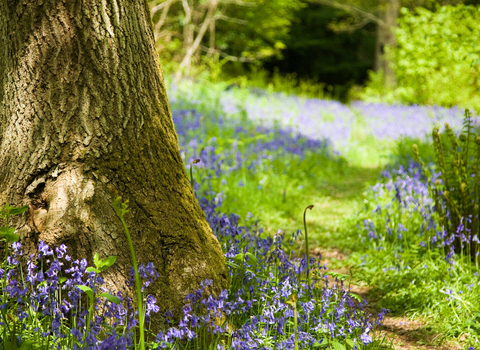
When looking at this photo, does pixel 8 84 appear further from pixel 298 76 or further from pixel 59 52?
pixel 298 76

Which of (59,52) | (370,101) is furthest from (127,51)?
(370,101)

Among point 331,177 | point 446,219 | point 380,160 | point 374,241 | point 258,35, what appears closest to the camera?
point 446,219

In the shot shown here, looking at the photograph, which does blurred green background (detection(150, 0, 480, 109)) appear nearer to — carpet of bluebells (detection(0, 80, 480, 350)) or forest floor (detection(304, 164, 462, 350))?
carpet of bluebells (detection(0, 80, 480, 350))

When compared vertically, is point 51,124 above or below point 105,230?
above

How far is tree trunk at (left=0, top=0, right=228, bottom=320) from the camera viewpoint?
2.04 metres

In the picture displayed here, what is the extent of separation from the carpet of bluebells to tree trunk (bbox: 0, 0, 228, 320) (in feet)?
0.39

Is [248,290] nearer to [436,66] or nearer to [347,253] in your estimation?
[347,253]

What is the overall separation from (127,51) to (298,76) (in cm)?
2156

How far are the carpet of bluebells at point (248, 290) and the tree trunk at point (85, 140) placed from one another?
12 cm

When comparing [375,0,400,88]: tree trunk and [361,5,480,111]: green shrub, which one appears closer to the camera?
[361,5,480,111]: green shrub

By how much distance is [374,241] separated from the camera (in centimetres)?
393

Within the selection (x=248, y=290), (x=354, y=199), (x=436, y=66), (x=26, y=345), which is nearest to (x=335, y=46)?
(x=436, y=66)

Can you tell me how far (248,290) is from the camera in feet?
7.82

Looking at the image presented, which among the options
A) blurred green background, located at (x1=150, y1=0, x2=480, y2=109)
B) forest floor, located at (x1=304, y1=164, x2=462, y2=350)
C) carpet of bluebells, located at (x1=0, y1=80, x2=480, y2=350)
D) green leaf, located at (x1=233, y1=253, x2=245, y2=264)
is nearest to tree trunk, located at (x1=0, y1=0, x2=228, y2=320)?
carpet of bluebells, located at (x1=0, y1=80, x2=480, y2=350)
